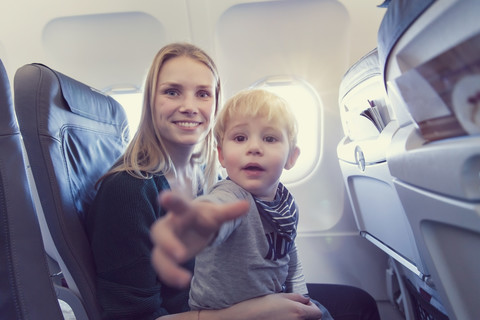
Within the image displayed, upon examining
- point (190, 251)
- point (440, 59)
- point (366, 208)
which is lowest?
point (366, 208)

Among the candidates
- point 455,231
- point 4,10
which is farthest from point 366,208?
point 4,10

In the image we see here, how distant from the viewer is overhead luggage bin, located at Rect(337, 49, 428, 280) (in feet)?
3.72

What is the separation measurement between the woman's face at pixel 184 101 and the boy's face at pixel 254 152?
0.31m

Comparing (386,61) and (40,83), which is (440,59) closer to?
(386,61)

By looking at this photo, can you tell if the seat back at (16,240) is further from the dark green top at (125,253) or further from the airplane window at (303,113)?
the airplane window at (303,113)

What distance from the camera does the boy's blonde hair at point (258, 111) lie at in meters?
0.95

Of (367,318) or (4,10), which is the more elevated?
(4,10)

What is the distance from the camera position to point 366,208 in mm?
1578

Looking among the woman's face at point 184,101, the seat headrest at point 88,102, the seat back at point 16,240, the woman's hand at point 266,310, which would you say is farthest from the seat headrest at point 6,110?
the woman's hand at point 266,310

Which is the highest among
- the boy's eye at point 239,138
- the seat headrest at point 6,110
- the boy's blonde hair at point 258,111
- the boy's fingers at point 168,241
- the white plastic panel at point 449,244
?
the seat headrest at point 6,110

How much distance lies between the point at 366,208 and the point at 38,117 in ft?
4.56

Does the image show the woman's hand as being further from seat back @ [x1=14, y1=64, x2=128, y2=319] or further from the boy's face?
seat back @ [x1=14, y1=64, x2=128, y2=319]

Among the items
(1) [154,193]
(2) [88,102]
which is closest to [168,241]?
(1) [154,193]

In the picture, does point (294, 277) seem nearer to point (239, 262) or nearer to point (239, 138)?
point (239, 262)
